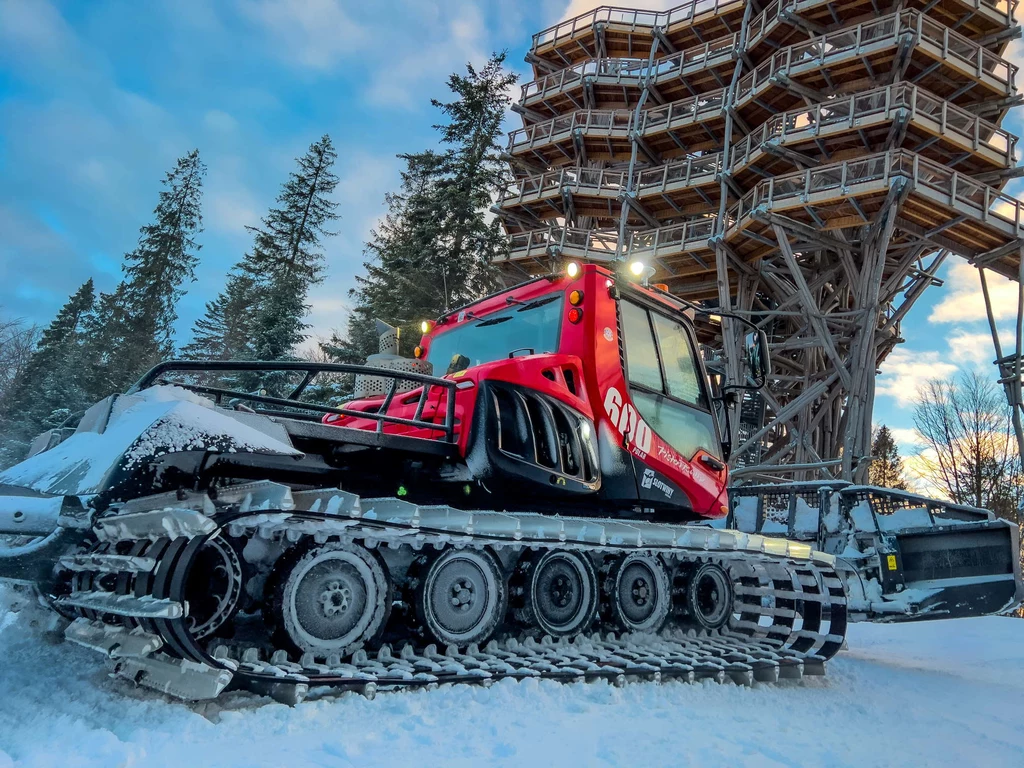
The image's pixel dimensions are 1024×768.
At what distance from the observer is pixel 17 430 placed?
24.2 m

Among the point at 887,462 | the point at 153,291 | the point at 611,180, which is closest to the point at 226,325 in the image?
the point at 153,291

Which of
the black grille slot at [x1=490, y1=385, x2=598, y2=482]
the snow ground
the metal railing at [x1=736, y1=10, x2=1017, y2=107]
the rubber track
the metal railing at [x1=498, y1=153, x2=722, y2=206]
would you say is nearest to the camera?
the snow ground

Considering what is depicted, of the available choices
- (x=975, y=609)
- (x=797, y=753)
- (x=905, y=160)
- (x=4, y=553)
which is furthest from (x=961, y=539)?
(x=905, y=160)

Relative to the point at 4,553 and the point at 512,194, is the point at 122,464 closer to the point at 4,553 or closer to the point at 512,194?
the point at 4,553

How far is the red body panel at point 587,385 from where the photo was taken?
4172mm

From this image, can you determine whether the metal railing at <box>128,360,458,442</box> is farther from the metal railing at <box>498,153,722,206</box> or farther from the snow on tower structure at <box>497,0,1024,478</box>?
the metal railing at <box>498,153,722,206</box>

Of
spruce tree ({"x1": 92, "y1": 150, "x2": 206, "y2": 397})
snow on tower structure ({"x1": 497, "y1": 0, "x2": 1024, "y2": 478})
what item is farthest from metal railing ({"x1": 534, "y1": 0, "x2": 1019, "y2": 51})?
spruce tree ({"x1": 92, "y1": 150, "x2": 206, "y2": 397})

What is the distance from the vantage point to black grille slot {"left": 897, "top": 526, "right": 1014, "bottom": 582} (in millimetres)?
5789

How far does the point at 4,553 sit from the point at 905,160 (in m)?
19.3

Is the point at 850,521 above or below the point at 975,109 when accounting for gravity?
below

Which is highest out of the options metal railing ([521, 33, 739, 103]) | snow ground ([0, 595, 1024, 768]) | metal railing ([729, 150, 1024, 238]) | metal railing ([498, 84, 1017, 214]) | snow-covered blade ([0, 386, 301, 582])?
metal railing ([521, 33, 739, 103])

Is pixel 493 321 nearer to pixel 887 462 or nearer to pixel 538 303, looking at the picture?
pixel 538 303

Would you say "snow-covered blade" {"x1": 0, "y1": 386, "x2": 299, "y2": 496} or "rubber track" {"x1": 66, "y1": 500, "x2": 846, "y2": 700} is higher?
"snow-covered blade" {"x1": 0, "y1": 386, "x2": 299, "y2": 496}

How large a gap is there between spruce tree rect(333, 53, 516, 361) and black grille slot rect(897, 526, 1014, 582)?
55.4ft
